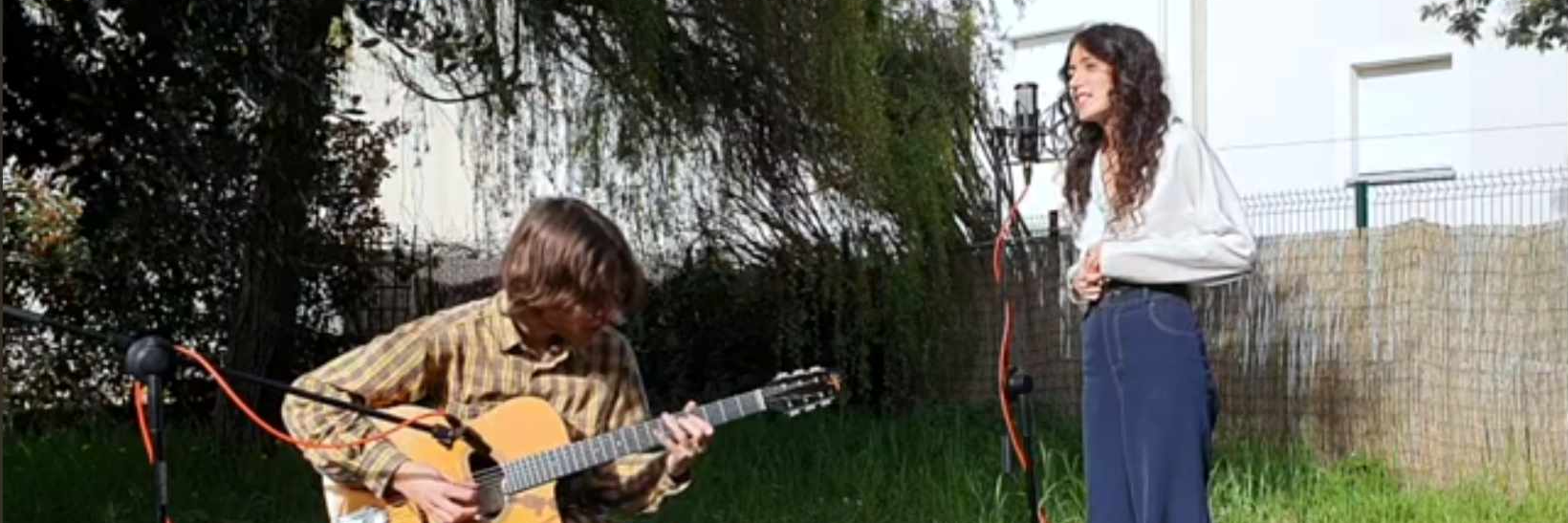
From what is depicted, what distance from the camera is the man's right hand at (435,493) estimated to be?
3363 millimetres

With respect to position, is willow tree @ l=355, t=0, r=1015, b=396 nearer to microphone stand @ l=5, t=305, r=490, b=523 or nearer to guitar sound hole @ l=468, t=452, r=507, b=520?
guitar sound hole @ l=468, t=452, r=507, b=520

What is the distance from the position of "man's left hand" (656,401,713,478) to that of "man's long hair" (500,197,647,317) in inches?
8.1

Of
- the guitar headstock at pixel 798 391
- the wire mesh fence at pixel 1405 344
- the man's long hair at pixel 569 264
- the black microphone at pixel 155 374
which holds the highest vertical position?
the man's long hair at pixel 569 264

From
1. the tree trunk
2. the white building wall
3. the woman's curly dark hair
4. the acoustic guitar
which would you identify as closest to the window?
the white building wall

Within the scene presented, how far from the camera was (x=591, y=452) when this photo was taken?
11.4 ft

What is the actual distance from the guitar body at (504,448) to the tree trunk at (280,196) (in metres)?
2.86

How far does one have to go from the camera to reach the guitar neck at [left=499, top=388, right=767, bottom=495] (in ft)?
11.3

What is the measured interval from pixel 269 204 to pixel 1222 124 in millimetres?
9017

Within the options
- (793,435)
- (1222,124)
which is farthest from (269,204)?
(1222,124)

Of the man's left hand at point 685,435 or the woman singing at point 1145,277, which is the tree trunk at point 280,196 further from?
the woman singing at point 1145,277

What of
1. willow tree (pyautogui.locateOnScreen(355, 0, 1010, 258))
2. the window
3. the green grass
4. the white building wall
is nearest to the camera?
the green grass

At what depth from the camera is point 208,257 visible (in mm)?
7570

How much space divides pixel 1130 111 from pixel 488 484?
52.0 inches

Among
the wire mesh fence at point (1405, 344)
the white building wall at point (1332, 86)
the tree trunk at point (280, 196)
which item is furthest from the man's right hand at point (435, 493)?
the white building wall at point (1332, 86)
